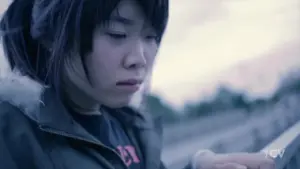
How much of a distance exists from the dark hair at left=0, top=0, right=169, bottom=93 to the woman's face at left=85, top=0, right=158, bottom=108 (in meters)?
0.01

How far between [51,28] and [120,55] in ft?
0.34

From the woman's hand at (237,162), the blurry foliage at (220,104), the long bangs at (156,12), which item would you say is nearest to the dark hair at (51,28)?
the long bangs at (156,12)

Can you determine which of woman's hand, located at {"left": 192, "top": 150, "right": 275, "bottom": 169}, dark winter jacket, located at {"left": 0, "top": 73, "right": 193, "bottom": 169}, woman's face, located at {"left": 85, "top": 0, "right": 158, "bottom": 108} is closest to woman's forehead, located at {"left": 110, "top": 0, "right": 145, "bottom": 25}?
woman's face, located at {"left": 85, "top": 0, "right": 158, "bottom": 108}

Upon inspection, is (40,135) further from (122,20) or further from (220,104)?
(220,104)

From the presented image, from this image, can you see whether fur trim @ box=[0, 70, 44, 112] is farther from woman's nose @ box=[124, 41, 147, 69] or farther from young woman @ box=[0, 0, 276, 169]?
woman's nose @ box=[124, 41, 147, 69]

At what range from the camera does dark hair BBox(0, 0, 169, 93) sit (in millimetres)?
597

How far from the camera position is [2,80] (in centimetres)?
65

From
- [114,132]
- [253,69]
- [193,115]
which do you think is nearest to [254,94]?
[253,69]

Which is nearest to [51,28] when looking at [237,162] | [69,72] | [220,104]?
[69,72]

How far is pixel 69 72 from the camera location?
63 cm

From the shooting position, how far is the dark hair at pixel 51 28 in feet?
→ 1.96

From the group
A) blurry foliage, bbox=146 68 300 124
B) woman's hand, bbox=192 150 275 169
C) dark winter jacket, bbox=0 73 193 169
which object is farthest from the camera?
blurry foliage, bbox=146 68 300 124

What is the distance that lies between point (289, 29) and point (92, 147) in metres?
0.75

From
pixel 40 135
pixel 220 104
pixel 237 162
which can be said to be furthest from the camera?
pixel 220 104
